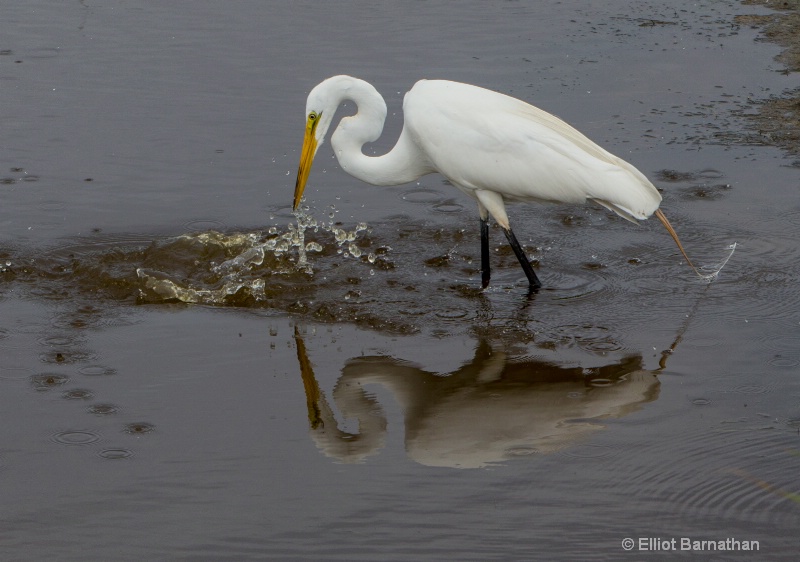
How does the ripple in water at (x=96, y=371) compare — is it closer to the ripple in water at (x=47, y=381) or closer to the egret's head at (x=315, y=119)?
the ripple in water at (x=47, y=381)

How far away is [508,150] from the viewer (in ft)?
21.3

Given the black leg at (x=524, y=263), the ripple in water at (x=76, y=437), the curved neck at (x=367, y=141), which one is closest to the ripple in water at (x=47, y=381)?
the ripple in water at (x=76, y=437)

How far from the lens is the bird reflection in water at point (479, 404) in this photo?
16.1ft

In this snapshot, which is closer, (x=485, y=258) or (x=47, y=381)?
(x=47, y=381)

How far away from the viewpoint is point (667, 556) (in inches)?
162

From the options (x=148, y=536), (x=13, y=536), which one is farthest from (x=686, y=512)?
(x=13, y=536)

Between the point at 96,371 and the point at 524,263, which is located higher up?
the point at 524,263

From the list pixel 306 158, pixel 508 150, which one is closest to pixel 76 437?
pixel 306 158

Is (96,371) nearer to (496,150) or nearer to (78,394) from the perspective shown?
(78,394)

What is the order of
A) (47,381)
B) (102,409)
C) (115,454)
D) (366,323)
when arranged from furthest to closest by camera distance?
(366,323), (47,381), (102,409), (115,454)

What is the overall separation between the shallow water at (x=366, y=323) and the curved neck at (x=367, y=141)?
1.51ft

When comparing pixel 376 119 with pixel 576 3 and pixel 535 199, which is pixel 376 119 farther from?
pixel 576 3

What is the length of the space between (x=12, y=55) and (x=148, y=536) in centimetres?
707

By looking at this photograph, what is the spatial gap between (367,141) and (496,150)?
2.61 feet
